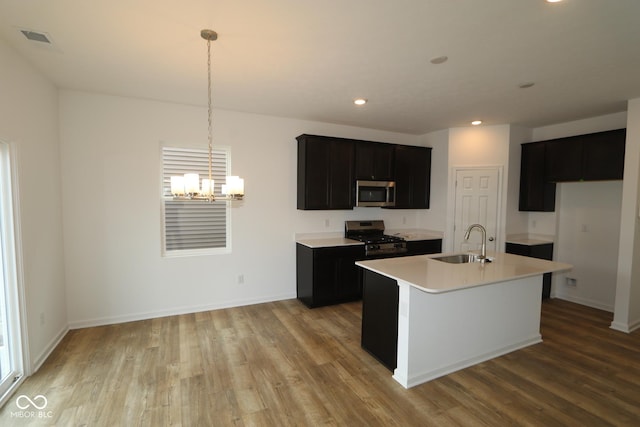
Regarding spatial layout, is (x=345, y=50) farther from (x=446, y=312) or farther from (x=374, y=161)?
(x=374, y=161)

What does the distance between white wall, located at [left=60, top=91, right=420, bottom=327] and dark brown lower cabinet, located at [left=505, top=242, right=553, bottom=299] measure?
3.22 metres

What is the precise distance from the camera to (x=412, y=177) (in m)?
5.40

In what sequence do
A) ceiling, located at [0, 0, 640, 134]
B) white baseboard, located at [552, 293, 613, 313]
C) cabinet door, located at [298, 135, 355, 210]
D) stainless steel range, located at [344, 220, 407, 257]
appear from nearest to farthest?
ceiling, located at [0, 0, 640, 134], white baseboard, located at [552, 293, 613, 313], cabinet door, located at [298, 135, 355, 210], stainless steel range, located at [344, 220, 407, 257]

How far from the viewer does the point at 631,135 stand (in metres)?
3.58

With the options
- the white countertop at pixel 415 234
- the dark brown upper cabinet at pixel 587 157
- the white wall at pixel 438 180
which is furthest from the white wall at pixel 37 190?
the dark brown upper cabinet at pixel 587 157

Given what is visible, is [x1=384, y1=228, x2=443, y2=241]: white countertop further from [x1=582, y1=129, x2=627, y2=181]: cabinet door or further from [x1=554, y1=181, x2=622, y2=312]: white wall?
[x1=582, y1=129, x2=627, y2=181]: cabinet door

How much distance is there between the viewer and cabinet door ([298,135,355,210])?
14.6ft

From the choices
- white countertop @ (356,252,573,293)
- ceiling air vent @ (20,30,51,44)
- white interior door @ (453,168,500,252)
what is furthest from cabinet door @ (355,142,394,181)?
ceiling air vent @ (20,30,51,44)

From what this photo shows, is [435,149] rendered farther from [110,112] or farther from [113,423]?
[113,423]

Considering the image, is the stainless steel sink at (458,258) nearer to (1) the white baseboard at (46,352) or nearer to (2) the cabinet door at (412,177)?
(2) the cabinet door at (412,177)

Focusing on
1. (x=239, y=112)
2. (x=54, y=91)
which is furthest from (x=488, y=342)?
(x=54, y=91)

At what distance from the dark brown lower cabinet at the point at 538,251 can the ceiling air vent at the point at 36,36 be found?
5.82 metres

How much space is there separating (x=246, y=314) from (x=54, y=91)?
132 inches

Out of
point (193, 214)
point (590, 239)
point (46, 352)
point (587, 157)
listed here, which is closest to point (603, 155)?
point (587, 157)
